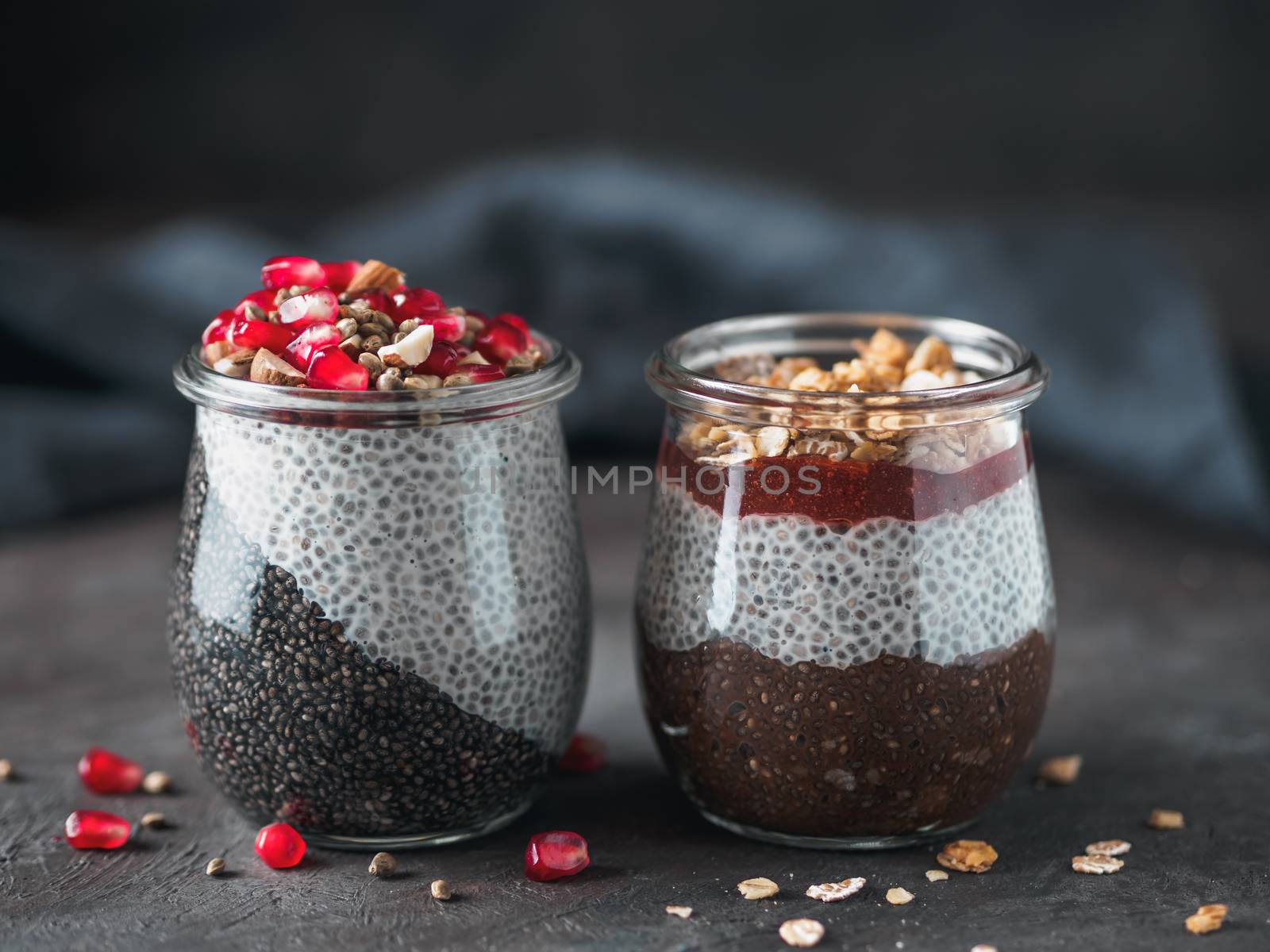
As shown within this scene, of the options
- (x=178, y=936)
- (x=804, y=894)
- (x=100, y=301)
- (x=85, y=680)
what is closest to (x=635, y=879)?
(x=804, y=894)

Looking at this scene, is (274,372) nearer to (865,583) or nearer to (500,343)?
(500,343)

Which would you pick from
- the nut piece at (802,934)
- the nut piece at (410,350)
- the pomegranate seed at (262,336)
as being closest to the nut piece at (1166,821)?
the nut piece at (802,934)

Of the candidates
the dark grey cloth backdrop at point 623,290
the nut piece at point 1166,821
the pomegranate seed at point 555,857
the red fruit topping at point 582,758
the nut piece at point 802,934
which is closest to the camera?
the nut piece at point 802,934

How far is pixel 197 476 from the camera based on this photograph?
1281mm

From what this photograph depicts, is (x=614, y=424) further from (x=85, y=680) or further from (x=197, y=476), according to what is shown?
(x=197, y=476)

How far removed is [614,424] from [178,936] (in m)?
1.39

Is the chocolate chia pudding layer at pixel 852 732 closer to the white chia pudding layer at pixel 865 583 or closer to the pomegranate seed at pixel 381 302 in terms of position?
the white chia pudding layer at pixel 865 583

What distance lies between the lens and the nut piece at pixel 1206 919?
1.19 metres

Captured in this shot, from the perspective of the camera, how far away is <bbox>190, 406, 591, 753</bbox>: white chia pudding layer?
3.96 feet

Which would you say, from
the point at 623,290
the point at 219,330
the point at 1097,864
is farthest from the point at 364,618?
the point at 623,290

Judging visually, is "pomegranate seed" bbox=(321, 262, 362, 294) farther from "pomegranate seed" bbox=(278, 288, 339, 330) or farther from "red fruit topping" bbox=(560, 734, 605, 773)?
"red fruit topping" bbox=(560, 734, 605, 773)

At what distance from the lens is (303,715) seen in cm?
123

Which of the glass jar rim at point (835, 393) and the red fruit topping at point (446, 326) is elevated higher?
the red fruit topping at point (446, 326)

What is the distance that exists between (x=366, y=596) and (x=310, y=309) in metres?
0.25
